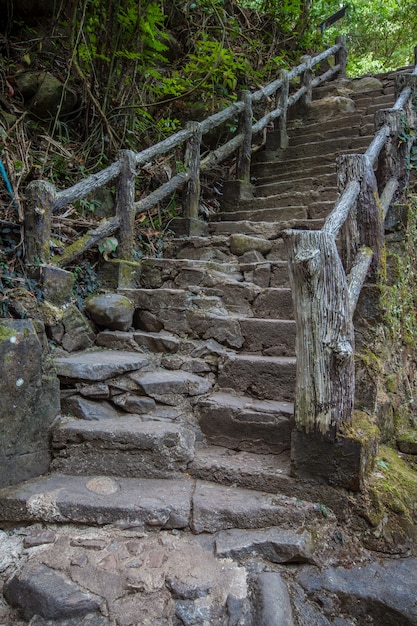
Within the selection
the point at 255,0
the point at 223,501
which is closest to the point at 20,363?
the point at 223,501

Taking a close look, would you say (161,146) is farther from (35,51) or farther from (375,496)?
(375,496)

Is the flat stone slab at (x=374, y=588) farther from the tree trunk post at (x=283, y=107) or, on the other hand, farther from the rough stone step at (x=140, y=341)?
the tree trunk post at (x=283, y=107)

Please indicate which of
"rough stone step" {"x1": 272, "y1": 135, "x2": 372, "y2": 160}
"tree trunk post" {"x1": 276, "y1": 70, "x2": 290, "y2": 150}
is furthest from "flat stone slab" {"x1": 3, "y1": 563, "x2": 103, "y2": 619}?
"tree trunk post" {"x1": 276, "y1": 70, "x2": 290, "y2": 150}

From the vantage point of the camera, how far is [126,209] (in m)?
4.00

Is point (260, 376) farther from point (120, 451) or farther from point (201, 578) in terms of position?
point (201, 578)

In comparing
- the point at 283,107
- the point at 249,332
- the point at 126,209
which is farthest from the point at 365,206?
the point at 283,107

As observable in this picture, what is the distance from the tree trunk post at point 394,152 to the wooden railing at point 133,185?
6.50 feet

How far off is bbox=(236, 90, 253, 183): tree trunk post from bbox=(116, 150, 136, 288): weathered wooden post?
212 cm

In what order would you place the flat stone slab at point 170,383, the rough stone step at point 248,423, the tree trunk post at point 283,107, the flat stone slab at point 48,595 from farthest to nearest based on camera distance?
the tree trunk post at point 283,107 → the flat stone slab at point 170,383 → the rough stone step at point 248,423 → the flat stone slab at point 48,595

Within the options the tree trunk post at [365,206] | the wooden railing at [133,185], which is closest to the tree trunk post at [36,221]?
the wooden railing at [133,185]

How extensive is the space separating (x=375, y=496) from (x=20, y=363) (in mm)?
1931

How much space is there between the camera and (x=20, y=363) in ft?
7.48

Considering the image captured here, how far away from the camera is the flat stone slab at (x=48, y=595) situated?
1.71 meters

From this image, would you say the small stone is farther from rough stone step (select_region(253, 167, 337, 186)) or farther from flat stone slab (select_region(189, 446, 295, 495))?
rough stone step (select_region(253, 167, 337, 186))
